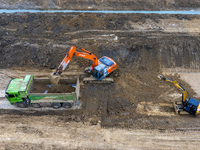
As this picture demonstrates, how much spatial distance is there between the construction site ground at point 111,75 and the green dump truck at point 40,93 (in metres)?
0.68

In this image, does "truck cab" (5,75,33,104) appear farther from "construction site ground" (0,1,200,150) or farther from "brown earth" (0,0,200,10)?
"brown earth" (0,0,200,10)

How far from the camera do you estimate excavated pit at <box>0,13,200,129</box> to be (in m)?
12.5

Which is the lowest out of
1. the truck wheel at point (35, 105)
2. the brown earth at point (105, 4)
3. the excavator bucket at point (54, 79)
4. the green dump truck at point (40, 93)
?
Result: the truck wheel at point (35, 105)

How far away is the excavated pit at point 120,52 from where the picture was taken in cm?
1250

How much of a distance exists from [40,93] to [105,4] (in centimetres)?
2110

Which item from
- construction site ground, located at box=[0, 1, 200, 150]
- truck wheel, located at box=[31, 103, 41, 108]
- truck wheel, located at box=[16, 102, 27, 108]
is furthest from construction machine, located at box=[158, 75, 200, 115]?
truck wheel, located at box=[16, 102, 27, 108]

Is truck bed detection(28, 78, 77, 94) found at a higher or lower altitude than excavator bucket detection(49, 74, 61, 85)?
lower

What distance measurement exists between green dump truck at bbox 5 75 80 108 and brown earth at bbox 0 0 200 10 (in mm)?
18291

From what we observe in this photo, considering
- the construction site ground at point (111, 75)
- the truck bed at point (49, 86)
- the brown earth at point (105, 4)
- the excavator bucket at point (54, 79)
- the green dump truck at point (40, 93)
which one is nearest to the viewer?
the construction site ground at point (111, 75)

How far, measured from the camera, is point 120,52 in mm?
17906

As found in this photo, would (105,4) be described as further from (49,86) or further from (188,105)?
(188,105)

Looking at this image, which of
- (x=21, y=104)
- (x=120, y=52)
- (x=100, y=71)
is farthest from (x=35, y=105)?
(x=120, y=52)

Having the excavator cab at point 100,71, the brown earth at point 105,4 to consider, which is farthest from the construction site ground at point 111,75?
the brown earth at point 105,4

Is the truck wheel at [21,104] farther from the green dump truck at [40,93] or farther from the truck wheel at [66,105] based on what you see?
the truck wheel at [66,105]
